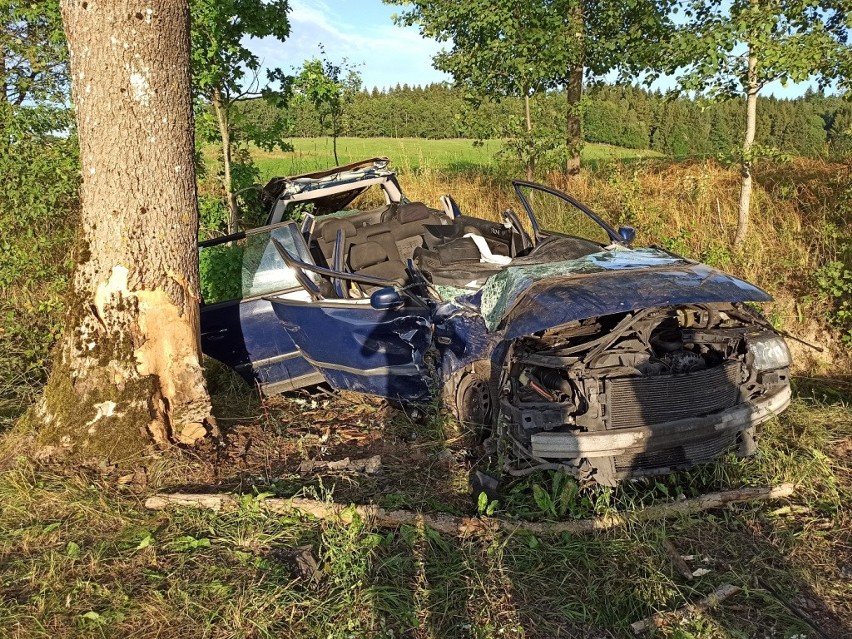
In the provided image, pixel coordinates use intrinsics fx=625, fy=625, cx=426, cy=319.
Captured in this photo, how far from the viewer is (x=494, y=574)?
3.04 m

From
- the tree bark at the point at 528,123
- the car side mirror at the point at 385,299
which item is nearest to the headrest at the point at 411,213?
the car side mirror at the point at 385,299

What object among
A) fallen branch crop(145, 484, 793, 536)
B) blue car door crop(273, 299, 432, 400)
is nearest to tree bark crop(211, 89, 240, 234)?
blue car door crop(273, 299, 432, 400)

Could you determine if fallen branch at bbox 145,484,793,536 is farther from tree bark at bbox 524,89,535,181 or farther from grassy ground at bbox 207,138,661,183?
grassy ground at bbox 207,138,661,183

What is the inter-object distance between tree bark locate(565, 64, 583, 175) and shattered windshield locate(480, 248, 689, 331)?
214 inches

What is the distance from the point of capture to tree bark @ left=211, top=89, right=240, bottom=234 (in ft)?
25.5

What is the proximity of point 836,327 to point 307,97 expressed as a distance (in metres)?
6.71

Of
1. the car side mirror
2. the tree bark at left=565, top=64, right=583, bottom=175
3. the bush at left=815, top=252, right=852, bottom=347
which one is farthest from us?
the tree bark at left=565, top=64, right=583, bottom=175

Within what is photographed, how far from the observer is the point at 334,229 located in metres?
5.99

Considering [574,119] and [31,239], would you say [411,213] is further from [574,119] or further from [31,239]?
[574,119]

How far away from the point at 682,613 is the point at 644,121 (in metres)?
13.5

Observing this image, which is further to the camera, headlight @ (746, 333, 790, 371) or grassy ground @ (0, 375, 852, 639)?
headlight @ (746, 333, 790, 371)

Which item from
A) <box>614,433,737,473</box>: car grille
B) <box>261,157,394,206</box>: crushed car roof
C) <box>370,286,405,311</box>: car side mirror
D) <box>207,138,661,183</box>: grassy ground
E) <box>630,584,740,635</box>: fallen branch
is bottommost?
<box>630,584,740,635</box>: fallen branch

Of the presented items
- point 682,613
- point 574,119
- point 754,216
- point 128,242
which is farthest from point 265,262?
point 574,119

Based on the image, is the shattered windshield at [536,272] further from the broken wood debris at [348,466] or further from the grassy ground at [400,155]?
the grassy ground at [400,155]
